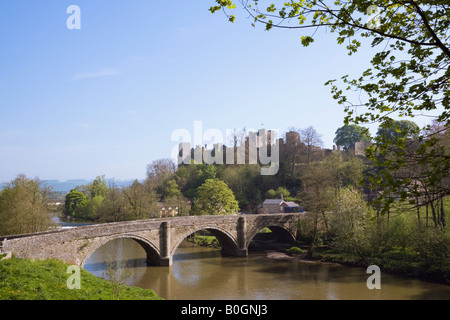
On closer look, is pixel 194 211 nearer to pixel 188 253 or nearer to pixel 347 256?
pixel 188 253

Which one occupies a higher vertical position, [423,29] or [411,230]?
[423,29]

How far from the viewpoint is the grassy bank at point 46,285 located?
13336 millimetres

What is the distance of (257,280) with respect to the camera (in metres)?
27.1

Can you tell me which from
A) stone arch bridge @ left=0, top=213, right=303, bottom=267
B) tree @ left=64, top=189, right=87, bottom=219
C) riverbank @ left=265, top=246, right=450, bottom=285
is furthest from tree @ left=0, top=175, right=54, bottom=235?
tree @ left=64, top=189, right=87, bottom=219

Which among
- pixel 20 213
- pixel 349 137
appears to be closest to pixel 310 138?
pixel 349 137

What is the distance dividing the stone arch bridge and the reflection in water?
1.69m

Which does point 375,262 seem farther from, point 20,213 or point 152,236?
point 20,213

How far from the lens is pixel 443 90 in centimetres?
592

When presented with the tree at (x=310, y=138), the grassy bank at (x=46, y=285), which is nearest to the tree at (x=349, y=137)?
the tree at (x=310, y=138)

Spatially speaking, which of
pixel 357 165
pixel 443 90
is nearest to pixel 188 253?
pixel 357 165

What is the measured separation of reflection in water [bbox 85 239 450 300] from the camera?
22891 millimetres
